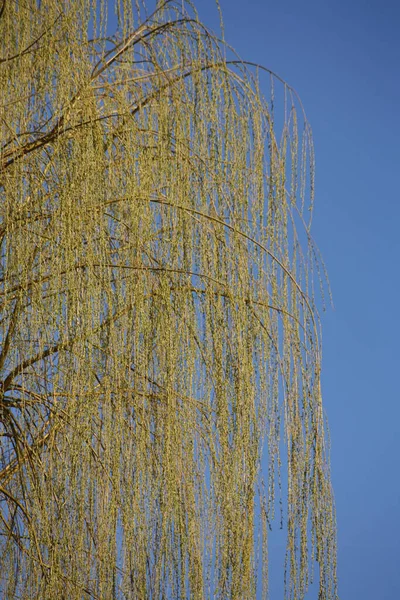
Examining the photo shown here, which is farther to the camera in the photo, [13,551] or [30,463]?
[13,551]

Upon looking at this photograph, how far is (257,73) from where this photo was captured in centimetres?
227

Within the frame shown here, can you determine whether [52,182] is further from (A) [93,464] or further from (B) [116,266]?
(A) [93,464]

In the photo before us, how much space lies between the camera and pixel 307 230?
2.20m

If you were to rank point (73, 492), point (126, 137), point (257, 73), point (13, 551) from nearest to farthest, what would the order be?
point (73, 492)
point (126, 137)
point (257, 73)
point (13, 551)

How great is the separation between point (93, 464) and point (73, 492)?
10 centimetres

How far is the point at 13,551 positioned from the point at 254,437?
94 cm

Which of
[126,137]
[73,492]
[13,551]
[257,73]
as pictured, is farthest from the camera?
[13,551]


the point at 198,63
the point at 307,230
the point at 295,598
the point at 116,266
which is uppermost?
the point at 198,63

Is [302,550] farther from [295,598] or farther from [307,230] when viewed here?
[307,230]

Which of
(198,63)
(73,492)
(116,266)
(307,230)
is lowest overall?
(73,492)

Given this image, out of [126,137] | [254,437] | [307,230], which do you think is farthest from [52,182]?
[254,437]

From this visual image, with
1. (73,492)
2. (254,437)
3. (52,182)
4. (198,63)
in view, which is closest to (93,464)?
(73,492)

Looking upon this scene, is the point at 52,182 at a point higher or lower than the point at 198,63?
lower

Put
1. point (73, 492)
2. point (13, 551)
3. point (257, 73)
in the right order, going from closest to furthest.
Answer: point (73, 492)
point (257, 73)
point (13, 551)
